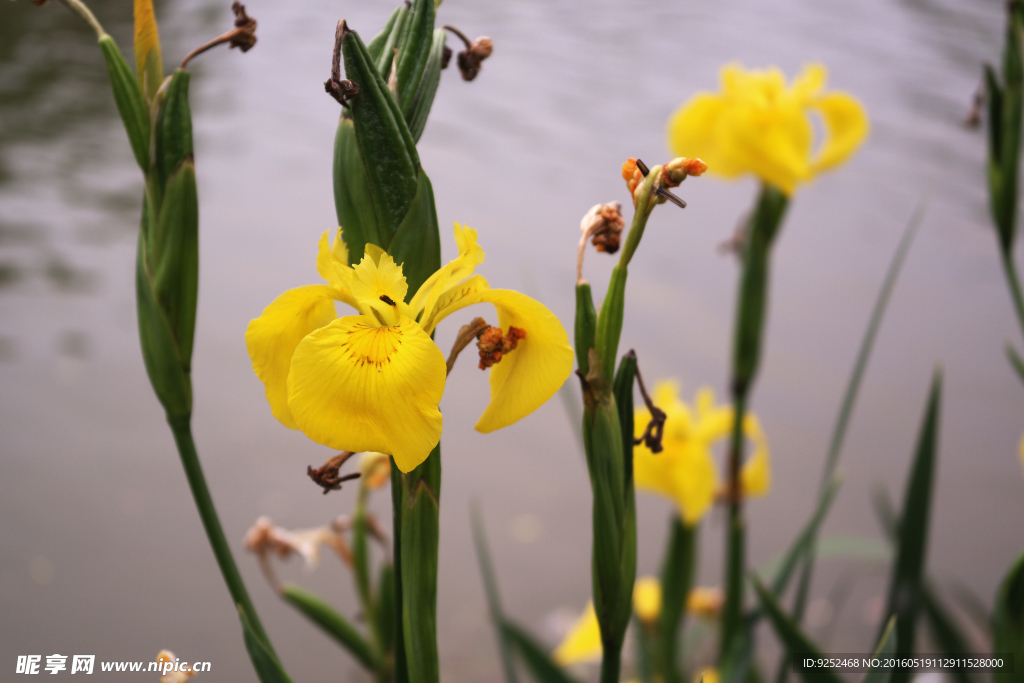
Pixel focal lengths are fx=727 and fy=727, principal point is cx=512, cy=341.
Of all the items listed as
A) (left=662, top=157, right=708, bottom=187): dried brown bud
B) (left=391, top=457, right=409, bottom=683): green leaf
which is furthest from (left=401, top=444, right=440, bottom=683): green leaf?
(left=662, top=157, right=708, bottom=187): dried brown bud

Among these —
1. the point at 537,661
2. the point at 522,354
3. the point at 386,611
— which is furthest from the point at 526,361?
the point at 537,661

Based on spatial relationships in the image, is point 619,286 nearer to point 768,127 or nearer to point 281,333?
point 281,333

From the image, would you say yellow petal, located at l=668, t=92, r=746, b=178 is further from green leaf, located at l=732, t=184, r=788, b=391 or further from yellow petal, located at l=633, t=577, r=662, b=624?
yellow petal, located at l=633, t=577, r=662, b=624

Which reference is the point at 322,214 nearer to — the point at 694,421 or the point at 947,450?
the point at 694,421

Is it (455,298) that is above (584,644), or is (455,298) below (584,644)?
above

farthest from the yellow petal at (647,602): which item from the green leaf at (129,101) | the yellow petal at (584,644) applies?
the green leaf at (129,101)

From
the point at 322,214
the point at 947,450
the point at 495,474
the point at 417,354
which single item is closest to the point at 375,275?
the point at 417,354
